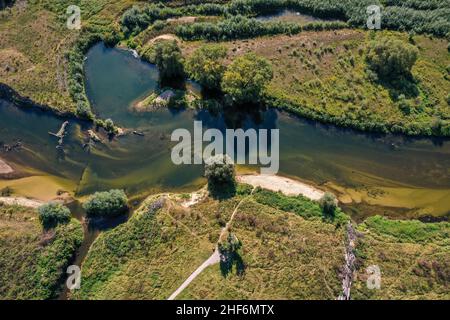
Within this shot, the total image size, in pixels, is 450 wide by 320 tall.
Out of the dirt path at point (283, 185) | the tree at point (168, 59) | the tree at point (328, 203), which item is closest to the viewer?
the tree at point (328, 203)

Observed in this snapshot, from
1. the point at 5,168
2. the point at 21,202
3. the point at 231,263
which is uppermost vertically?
the point at 5,168

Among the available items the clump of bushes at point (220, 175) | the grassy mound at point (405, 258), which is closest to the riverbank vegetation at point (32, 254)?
the clump of bushes at point (220, 175)

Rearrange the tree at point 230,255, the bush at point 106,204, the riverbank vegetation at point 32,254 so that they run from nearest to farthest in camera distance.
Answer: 1. the tree at point 230,255
2. the riverbank vegetation at point 32,254
3. the bush at point 106,204

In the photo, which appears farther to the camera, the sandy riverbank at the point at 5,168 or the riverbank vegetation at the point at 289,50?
the riverbank vegetation at the point at 289,50

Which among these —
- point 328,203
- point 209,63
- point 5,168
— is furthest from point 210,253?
point 5,168

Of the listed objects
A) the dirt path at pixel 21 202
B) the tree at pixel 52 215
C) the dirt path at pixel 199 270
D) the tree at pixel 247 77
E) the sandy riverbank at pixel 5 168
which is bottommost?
the dirt path at pixel 199 270

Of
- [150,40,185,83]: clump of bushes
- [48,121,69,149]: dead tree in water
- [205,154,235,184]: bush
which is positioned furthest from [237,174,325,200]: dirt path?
[48,121,69,149]: dead tree in water

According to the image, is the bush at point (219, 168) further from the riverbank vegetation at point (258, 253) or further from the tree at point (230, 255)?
the tree at point (230, 255)

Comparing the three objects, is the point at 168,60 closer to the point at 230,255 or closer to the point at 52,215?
the point at 52,215
